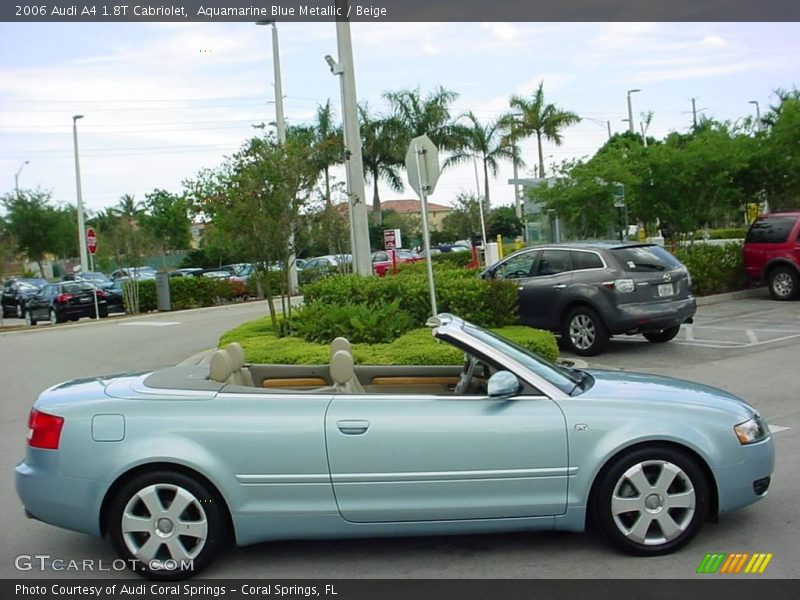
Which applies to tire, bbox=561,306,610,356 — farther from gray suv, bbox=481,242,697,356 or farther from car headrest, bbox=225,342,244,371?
car headrest, bbox=225,342,244,371

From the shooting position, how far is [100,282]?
1226 inches

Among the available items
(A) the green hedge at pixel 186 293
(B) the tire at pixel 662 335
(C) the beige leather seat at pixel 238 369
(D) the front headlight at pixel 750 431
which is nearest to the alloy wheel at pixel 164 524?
(C) the beige leather seat at pixel 238 369

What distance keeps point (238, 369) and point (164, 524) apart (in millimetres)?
1256

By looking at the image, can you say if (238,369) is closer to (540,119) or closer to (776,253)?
(776,253)

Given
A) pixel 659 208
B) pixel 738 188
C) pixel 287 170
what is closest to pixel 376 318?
pixel 287 170

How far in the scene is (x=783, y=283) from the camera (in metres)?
18.2

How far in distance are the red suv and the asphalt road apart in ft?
11.4

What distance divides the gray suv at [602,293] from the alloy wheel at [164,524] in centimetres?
867

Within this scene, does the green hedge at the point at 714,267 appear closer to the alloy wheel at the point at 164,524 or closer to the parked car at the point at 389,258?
the parked car at the point at 389,258

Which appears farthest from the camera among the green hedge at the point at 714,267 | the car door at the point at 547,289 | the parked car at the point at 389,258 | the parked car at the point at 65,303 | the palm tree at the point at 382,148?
the palm tree at the point at 382,148

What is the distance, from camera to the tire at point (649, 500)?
4668 mm

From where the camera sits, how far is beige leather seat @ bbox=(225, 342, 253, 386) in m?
5.50

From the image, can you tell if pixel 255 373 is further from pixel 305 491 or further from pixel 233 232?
pixel 233 232

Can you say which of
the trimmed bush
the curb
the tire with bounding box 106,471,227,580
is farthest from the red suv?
the tire with bounding box 106,471,227,580
